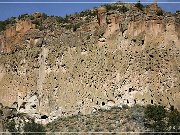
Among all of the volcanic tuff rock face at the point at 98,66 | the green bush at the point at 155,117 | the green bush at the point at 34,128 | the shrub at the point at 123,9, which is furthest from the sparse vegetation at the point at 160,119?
the shrub at the point at 123,9

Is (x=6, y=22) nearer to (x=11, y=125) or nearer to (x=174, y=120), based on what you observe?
(x=11, y=125)

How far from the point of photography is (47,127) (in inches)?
1804

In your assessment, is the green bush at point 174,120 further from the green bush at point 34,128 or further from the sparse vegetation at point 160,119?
the green bush at point 34,128

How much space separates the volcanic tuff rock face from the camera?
43.8 meters

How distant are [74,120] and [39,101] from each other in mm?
5053

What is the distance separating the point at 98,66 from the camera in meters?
46.2

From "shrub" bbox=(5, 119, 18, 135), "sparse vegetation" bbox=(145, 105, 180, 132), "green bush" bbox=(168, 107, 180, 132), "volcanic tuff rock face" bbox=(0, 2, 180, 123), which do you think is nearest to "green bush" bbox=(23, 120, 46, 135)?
"shrub" bbox=(5, 119, 18, 135)

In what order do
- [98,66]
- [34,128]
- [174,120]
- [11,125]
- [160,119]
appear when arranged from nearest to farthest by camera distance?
[174,120] < [160,119] < [34,128] < [98,66] < [11,125]

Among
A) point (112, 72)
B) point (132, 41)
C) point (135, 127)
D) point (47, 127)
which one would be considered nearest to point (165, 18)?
point (132, 41)

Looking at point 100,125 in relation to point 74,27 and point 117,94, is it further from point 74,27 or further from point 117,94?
point 74,27

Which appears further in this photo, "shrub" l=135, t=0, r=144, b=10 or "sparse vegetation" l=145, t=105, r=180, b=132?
"shrub" l=135, t=0, r=144, b=10

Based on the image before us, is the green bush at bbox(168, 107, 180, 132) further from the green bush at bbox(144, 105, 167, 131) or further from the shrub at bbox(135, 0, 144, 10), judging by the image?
the shrub at bbox(135, 0, 144, 10)

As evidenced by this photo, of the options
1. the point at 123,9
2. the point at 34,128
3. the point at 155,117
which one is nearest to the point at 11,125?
the point at 34,128

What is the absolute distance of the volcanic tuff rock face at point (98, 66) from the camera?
4384cm
